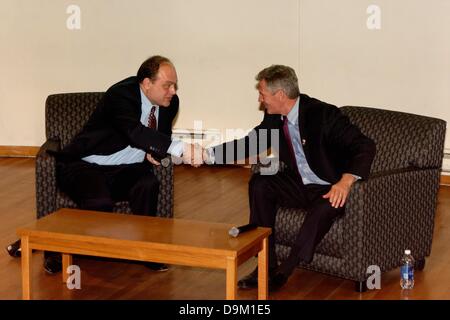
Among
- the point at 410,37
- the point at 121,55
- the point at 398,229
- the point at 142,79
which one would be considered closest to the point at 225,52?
the point at 121,55

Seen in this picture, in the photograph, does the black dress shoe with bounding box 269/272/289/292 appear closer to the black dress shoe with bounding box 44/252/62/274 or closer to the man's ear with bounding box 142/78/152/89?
the black dress shoe with bounding box 44/252/62/274

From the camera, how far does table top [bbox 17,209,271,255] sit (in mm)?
4121

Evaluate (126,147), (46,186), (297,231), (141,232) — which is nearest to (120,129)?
(126,147)

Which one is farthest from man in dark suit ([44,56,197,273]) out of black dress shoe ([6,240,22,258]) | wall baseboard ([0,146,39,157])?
wall baseboard ([0,146,39,157])

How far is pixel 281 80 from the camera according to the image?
16.1 ft

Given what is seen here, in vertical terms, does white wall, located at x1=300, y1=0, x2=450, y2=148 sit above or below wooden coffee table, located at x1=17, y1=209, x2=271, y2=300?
above

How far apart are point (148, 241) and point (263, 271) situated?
24.5 inches

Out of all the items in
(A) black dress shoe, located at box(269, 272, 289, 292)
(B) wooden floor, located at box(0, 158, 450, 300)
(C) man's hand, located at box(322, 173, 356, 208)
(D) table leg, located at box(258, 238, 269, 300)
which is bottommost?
(B) wooden floor, located at box(0, 158, 450, 300)

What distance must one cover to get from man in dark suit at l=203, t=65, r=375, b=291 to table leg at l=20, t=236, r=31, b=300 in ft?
3.55

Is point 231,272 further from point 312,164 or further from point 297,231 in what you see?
point 312,164

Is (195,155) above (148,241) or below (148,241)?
above

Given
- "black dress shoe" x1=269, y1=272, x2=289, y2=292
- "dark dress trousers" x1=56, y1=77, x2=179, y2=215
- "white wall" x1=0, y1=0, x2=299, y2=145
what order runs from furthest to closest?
"white wall" x1=0, y1=0, x2=299, y2=145 < "dark dress trousers" x1=56, y1=77, x2=179, y2=215 < "black dress shoe" x1=269, y1=272, x2=289, y2=292

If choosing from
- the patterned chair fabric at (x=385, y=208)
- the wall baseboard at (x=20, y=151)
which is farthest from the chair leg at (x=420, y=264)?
Result: the wall baseboard at (x=20, y=151)

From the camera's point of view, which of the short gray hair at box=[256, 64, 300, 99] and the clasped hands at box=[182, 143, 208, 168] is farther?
the clasped hands at box=[182, 143, 208, 168]
